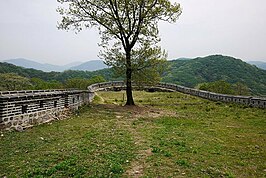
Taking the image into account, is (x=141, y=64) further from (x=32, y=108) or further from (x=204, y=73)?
(x=204, y=73)

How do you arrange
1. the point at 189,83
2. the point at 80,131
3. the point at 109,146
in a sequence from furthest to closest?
the point at 189,83 < the point at 80,131 < the point at 109,146

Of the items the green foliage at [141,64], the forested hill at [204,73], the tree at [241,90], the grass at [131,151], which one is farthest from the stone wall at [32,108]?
the forested hill at [204,73]

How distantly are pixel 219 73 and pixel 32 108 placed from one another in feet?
426

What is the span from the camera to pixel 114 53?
25.3 meters

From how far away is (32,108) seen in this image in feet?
47.5

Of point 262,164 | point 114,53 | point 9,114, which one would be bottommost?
point 262,164

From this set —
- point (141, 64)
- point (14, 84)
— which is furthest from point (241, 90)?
point (14, 84)

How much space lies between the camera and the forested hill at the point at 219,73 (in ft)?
379

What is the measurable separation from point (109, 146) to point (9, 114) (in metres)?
5.94

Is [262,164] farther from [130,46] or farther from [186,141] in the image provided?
[130,46]

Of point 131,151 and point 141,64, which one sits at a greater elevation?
point 141,64

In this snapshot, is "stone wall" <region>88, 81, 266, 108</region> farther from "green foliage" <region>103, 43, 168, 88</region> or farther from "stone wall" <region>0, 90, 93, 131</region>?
"stone wall" <region>0, 90, 93, 131</region>

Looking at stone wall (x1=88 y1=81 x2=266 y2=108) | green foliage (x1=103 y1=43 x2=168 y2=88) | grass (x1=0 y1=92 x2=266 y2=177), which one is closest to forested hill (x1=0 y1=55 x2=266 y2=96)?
stone wall (x1=88 y1=81 x2=266 y2=108)

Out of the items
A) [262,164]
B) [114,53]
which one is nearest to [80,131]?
[262,164]
